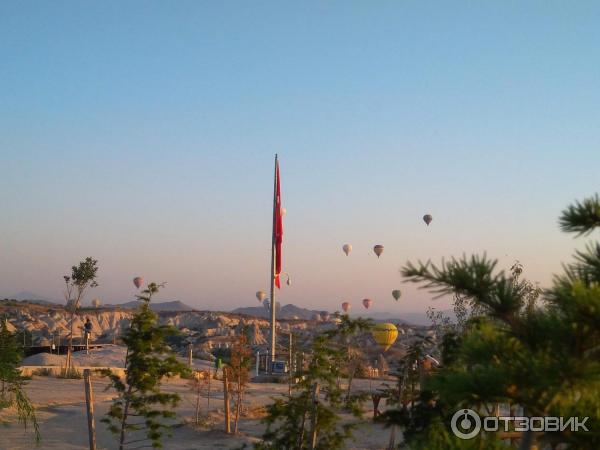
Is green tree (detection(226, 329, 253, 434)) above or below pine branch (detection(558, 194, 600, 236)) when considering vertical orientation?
below

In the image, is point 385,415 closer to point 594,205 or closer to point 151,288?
point 594,205

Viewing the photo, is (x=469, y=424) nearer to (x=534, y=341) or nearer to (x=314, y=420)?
(x=534, y=341)

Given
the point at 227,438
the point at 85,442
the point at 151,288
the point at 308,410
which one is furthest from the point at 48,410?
the point at 308,410

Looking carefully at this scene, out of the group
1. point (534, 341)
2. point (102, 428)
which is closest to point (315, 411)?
point (534, 341)

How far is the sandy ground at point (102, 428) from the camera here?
1445 cm

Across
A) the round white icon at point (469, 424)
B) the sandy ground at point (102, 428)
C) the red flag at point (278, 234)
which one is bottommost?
the sandy ground at point (102, 428)

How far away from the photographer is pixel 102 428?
16.4 metres

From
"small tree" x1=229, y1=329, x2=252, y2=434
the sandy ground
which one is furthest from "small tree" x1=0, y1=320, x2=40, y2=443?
"small tree" x1=229, y1=329, x2=252, y2=434

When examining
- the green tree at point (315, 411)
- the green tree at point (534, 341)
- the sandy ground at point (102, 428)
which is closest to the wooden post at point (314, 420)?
the green tree at point (315, 411)

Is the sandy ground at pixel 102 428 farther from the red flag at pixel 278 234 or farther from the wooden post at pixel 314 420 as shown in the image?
the red flag at pixel 278 234

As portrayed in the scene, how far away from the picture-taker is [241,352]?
15984 millimetres

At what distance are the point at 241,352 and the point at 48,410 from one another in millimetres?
6846

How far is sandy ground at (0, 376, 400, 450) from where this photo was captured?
1445 centimetres

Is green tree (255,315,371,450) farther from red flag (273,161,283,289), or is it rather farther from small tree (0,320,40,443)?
red flag (273,161,283,289)
